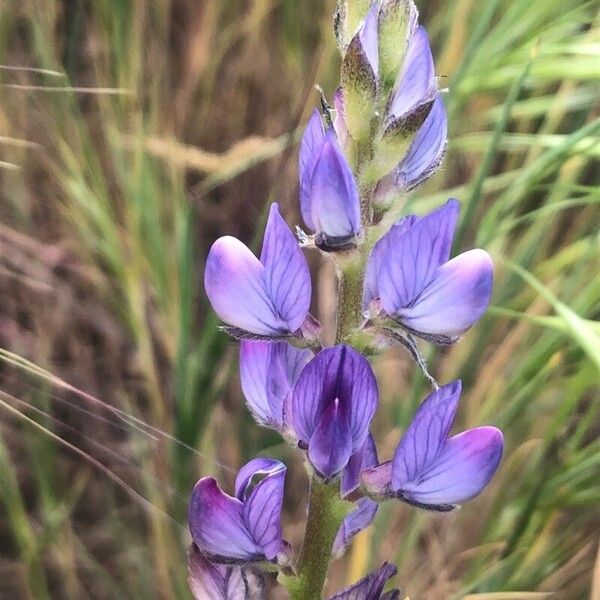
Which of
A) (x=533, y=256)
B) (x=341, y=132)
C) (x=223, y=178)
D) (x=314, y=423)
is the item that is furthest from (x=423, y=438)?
(x=223, y=178)

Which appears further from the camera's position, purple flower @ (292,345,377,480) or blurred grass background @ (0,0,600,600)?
blurred grass background @ (0,0,600,600)

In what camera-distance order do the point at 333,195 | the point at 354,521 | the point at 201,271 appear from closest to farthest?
1. the point at 333,195
2. the point at 354,521
3. the point at 201,271

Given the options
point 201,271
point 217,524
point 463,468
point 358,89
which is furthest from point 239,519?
point 201,271

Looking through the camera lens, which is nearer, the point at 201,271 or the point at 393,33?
the point at 393,33

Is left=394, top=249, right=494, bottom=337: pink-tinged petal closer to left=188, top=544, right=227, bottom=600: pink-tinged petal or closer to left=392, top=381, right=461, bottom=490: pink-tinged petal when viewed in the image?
left=392, top=381, right=461, bottom=490: pink-tinged petal

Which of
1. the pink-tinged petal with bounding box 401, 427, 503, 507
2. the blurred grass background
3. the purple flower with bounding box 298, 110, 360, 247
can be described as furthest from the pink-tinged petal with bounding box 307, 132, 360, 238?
the blurred grass background

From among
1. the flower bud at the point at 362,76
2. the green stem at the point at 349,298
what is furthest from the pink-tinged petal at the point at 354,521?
the flower bud at the point at 362,76

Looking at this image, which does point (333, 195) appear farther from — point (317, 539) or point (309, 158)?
point (317, 539)
